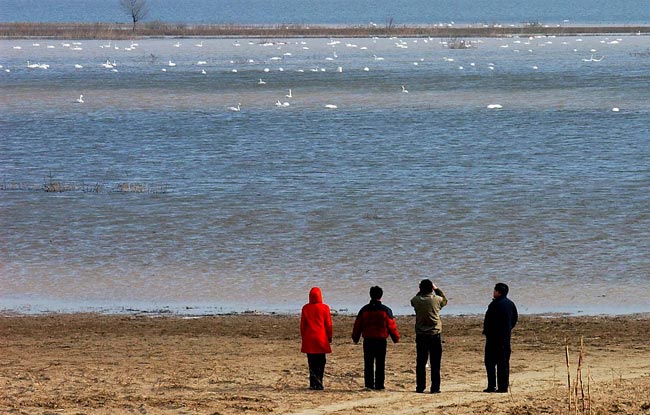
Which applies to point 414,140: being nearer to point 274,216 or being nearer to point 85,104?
point 274,216

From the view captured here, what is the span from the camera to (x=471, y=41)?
3580 inches

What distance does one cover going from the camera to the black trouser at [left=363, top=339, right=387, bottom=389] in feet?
35.1

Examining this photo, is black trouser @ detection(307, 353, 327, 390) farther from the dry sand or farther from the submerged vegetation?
the submerged vegetation

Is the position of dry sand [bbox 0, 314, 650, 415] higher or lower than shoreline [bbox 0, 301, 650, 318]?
lower

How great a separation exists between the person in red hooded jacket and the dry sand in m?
0.20

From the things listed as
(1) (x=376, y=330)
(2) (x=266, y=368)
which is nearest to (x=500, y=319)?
(1) (x=376, y=330)

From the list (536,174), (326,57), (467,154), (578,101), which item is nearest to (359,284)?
(536,174)

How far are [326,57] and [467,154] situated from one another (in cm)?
4363

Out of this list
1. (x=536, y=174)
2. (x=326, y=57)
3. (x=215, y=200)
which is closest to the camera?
(x=215, y=200)

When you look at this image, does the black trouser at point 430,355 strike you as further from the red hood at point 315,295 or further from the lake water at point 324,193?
the lake water at point 324,193

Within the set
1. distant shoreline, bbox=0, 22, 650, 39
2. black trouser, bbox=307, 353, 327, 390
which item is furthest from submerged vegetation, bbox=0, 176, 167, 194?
distant shoreline, bbox=0, 22, 650, 39

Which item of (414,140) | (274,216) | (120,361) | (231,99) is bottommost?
(120,361)

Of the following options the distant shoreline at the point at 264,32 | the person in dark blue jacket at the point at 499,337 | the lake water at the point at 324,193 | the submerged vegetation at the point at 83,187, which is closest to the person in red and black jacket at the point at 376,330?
the person in dark blue jacket at the point at 499,337

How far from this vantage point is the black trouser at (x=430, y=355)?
34.8 ft
